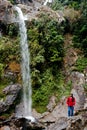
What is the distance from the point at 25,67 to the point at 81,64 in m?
3.70

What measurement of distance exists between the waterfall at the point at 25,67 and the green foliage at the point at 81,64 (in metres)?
3.24

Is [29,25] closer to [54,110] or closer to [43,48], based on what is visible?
[43,48]

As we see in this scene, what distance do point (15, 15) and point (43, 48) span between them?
3583mm

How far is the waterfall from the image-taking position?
22.3 metres

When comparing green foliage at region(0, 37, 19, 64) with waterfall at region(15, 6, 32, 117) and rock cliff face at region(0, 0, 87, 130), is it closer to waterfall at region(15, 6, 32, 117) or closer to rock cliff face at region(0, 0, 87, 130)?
waterfall at region(15, 6, 32, 117)

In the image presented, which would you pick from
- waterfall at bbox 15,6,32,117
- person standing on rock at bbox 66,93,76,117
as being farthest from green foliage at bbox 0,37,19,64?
person standing on rock at bbox 66,93,76,117

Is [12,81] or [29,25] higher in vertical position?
[29,25]

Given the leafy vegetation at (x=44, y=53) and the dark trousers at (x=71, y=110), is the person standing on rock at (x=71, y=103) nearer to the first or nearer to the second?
the dark trousers at (x=71, y=110)

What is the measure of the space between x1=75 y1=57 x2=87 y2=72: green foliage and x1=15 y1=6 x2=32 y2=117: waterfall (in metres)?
3.24

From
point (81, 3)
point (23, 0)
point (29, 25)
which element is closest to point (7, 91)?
point (29, 25)

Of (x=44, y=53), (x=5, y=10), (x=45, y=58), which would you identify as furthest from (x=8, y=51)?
(x=5, y=10)

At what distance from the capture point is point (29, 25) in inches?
1017

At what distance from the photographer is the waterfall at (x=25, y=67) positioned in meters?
22.3

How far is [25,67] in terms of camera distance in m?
23.9
